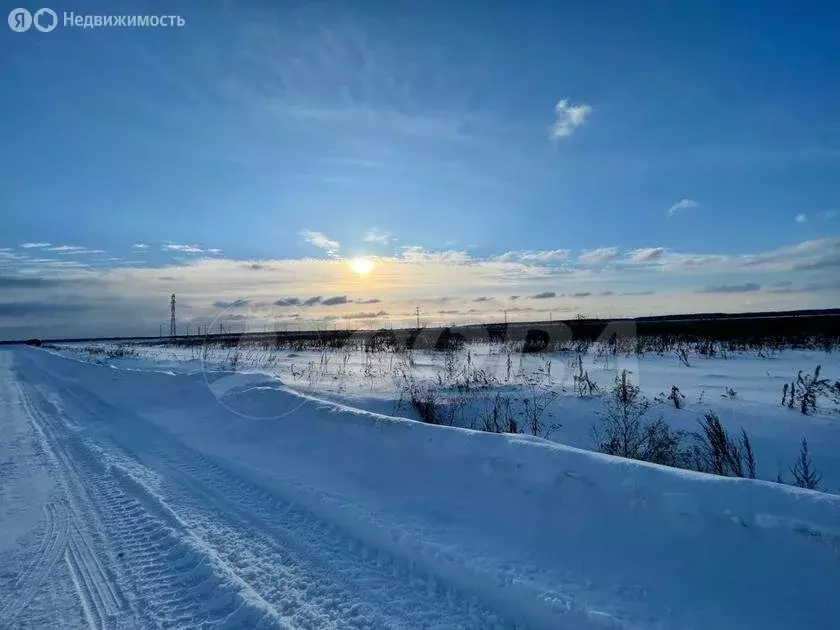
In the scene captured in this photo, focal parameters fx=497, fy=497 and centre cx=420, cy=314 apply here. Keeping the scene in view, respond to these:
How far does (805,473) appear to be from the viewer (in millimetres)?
4926

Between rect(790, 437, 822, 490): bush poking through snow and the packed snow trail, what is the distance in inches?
78.0

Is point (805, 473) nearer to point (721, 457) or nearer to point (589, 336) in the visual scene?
point (721, 457)

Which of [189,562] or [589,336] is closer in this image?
[189,562]

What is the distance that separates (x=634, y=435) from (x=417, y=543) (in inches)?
160

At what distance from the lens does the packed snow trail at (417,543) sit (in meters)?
3.08

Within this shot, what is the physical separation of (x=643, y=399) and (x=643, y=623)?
6.48 m

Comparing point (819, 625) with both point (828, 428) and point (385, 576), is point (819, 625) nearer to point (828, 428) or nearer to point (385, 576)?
point (385, 576)

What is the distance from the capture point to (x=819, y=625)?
2.77m

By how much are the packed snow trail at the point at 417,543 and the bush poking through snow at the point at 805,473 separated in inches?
78.0

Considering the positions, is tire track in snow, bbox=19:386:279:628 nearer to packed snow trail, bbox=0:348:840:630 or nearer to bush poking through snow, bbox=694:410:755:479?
packed snow trail, bbox=0:348:840:630

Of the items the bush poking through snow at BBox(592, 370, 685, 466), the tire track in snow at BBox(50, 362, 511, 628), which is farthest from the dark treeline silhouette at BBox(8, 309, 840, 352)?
the tire track in snow at BBox(50, 362, 511, 628)

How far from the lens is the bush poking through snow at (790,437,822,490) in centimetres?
502

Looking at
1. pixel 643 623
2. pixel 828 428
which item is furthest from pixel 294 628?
pixel 828 428

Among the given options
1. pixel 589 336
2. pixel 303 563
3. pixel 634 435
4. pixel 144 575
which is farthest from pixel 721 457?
pixel 589 336
